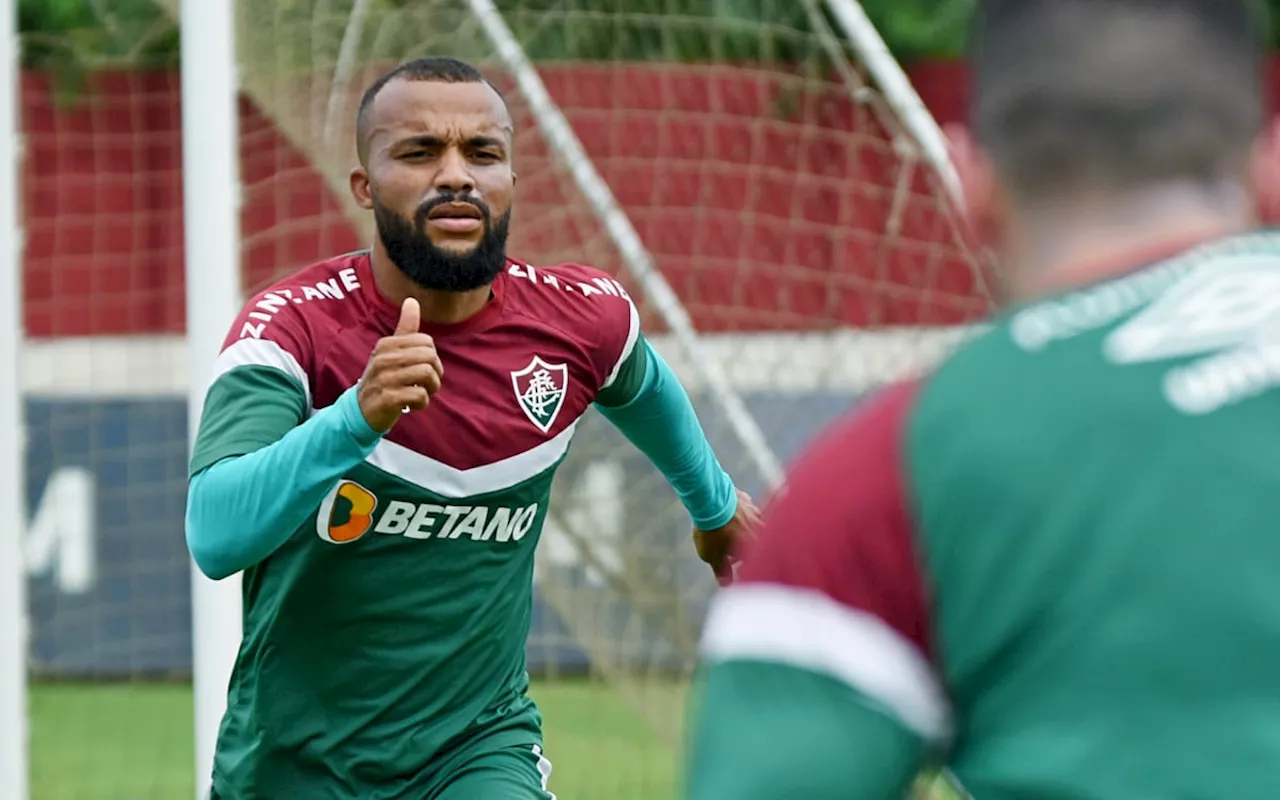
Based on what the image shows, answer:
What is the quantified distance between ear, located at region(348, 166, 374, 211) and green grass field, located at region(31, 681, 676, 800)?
15.4ft

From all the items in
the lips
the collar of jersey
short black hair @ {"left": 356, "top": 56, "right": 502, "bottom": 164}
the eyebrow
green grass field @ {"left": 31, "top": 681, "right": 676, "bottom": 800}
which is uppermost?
short black hair @ {"left": 356, "top": 56, "right": 502, "bottom": 164}

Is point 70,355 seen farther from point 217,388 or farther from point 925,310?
point 217,388

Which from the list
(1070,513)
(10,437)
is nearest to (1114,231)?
(1070,513)

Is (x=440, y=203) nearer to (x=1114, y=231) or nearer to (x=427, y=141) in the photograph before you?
(x=427, y=141)

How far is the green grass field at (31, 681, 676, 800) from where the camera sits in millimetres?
8844

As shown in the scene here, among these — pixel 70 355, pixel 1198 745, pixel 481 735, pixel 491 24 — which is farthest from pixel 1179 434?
pixel 70 355

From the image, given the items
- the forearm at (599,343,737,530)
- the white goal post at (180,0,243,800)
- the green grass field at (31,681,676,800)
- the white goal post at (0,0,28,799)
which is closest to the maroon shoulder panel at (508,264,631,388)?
the forearm at (599,343,737,530)

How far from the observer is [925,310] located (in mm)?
8281

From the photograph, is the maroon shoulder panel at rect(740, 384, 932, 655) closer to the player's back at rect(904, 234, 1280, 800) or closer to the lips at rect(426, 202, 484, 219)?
the player's back at rect(904, 234, 1280, 800)

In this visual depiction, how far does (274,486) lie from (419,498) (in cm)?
53

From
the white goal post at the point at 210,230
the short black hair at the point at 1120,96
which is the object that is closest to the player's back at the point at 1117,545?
the short black hair at the point at 1120,96

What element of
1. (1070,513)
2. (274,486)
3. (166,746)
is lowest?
(166,746)

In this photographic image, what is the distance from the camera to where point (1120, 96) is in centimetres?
146

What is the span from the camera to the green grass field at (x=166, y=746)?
29.0 feet
